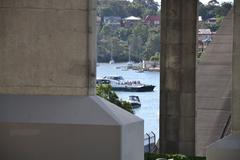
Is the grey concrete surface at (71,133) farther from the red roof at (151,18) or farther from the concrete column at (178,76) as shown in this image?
the red roof at (151,18)

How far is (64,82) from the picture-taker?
666 cm

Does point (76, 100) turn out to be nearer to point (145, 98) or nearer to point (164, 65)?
point (164, 65)

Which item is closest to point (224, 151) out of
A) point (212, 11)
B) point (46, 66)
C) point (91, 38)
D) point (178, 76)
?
point (91, 38)

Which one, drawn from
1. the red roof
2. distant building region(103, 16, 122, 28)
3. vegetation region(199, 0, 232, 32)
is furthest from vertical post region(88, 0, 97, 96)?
the red roof

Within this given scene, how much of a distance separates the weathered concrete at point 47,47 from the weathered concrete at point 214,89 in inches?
869

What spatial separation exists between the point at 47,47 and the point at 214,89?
2845cm

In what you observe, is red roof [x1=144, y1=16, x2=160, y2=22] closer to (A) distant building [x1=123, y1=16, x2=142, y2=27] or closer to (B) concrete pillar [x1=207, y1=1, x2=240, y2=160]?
(A) distant building [x1=123, y1=16, x2=142, y2=27]

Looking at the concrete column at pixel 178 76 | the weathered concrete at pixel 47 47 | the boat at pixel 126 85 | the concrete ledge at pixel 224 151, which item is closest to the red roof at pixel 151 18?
the boat at pixel 126 85

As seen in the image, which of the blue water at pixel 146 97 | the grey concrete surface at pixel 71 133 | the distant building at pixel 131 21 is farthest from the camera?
the distant building at pixel 131 21

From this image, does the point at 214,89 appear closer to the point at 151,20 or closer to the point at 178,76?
the point at 178,76

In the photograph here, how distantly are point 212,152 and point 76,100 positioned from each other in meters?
1.38

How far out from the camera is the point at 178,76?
1040 inches

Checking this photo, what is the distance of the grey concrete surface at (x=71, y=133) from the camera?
19.7 feet

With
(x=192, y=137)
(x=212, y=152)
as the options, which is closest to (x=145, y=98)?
(x=192, y=137)
